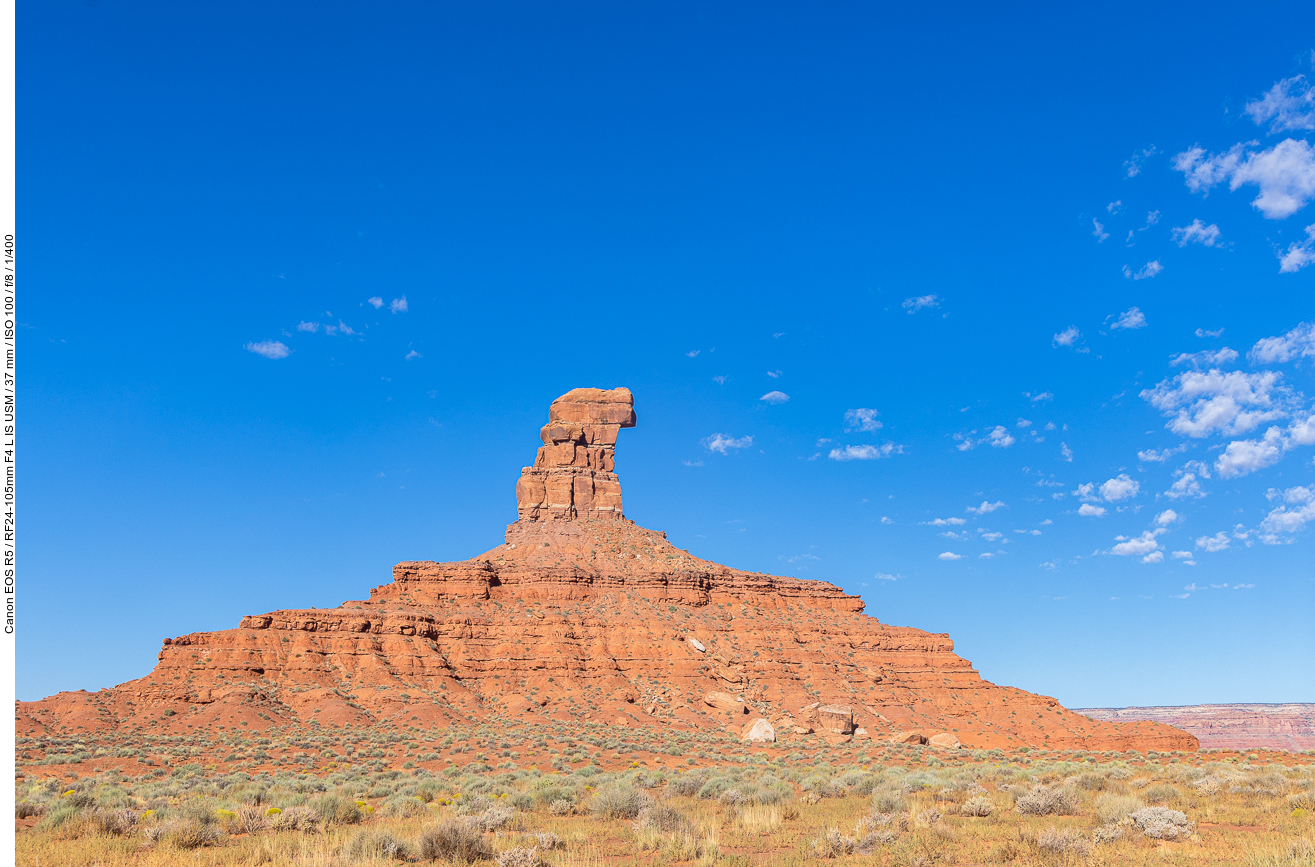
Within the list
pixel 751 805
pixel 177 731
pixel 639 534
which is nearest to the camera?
pixel 751 805

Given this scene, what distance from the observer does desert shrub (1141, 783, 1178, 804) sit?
59.6 ft

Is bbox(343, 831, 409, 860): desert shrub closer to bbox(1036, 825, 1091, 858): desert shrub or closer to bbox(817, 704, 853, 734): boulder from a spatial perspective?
bbox(1036, 825, 1091, 858): desert shrub

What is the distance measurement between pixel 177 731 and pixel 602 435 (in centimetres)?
5747

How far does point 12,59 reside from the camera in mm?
8977

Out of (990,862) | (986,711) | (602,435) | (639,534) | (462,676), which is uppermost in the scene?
(602,435)

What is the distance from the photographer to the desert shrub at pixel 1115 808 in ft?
45.1

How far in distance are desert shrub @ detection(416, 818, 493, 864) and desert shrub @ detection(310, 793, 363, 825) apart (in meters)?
4.36

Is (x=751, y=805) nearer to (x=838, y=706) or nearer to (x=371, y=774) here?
(x=371, y=774)

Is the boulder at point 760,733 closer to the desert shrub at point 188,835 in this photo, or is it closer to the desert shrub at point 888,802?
the desert shrub at point 888,802

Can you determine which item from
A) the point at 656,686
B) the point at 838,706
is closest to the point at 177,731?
Answer: the point at 656,686

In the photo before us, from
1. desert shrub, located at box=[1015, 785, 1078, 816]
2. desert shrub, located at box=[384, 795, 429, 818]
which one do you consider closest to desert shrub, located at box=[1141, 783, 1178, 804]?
desert shrub, located at box=[1015, 785, 1078, 816]

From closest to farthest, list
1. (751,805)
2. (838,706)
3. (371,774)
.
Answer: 1. (751,805)
2. (371,774)
3. (838,706)

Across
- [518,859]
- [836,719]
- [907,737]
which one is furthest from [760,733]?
[518,859]

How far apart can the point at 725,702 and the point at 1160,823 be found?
1916 inches
